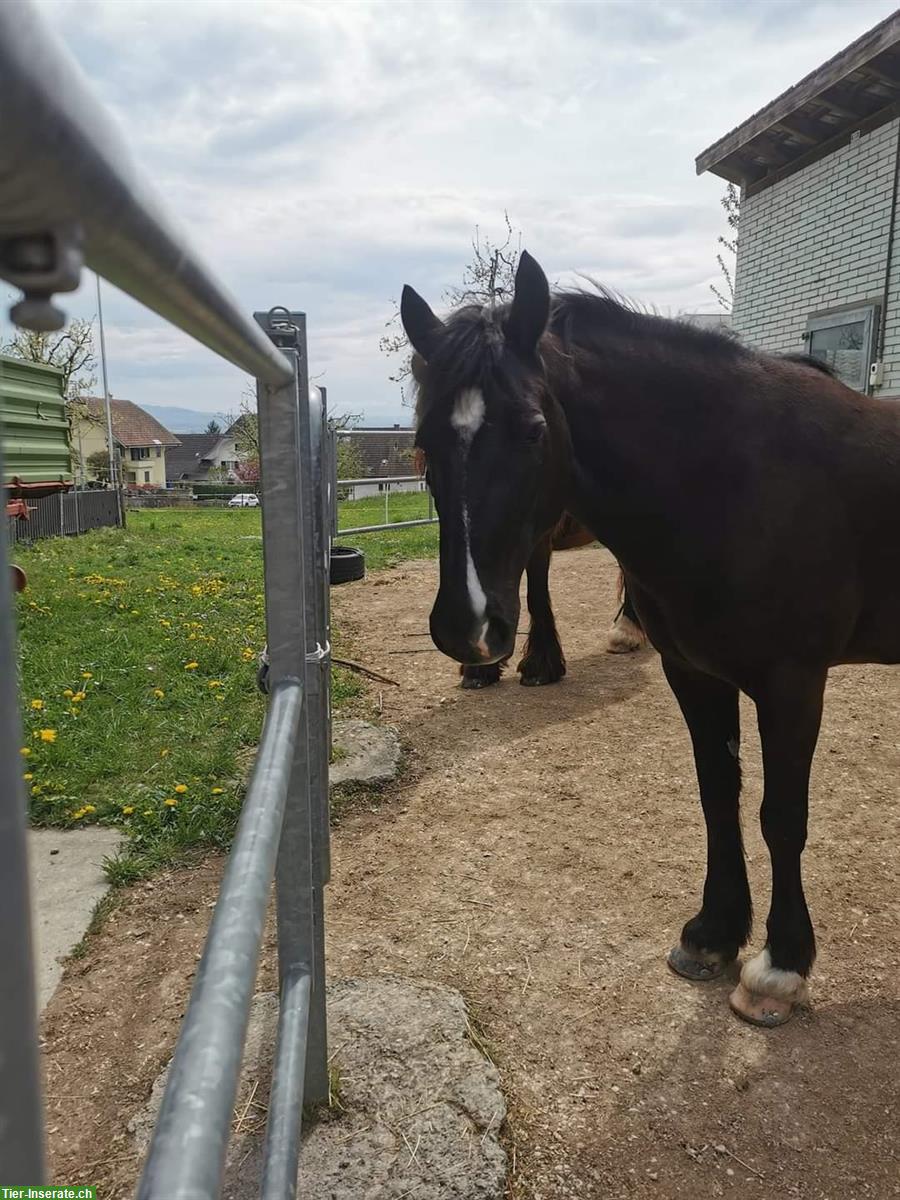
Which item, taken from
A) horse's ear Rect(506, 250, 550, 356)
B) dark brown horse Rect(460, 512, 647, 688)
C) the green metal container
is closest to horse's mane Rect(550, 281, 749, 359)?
horse's ear Rect(506, 250, 550, 356)

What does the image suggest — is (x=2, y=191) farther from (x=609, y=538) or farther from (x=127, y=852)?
(x=127, y=852)

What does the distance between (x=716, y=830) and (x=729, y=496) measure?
115cm

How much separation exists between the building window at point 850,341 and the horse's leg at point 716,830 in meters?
6.57

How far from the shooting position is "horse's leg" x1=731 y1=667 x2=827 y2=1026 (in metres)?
2.25

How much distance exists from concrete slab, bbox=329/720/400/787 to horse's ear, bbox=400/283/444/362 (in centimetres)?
215

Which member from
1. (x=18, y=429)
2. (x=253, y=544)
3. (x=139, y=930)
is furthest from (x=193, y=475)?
(x=139, y=930)

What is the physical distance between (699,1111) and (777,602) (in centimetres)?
135

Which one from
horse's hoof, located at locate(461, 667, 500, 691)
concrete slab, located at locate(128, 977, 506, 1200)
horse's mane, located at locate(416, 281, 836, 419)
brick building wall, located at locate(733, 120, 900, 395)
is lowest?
concrete slab, located at locate(128, 977, 506, 1200)

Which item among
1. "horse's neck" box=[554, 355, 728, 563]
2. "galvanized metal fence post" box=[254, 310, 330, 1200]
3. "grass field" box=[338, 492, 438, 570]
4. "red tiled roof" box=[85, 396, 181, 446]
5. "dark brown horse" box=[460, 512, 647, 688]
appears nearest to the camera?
"galvanized metal fence post" box=[254, 310, 330, 1200]

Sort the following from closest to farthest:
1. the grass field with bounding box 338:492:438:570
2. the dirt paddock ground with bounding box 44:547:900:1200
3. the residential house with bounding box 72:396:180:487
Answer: the dirt paddock ground with bounding box 44:547:900:1200, the grass field with bounding box 338:492:438:570, the residential house with bounding box 72:396:180:487

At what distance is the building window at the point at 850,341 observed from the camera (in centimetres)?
820

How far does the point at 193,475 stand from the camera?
7769cm

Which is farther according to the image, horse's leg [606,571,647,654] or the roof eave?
the roof eave

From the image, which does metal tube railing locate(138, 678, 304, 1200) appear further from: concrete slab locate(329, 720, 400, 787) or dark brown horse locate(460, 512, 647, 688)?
dark brown horse locate(460, 512, 647, 688)
